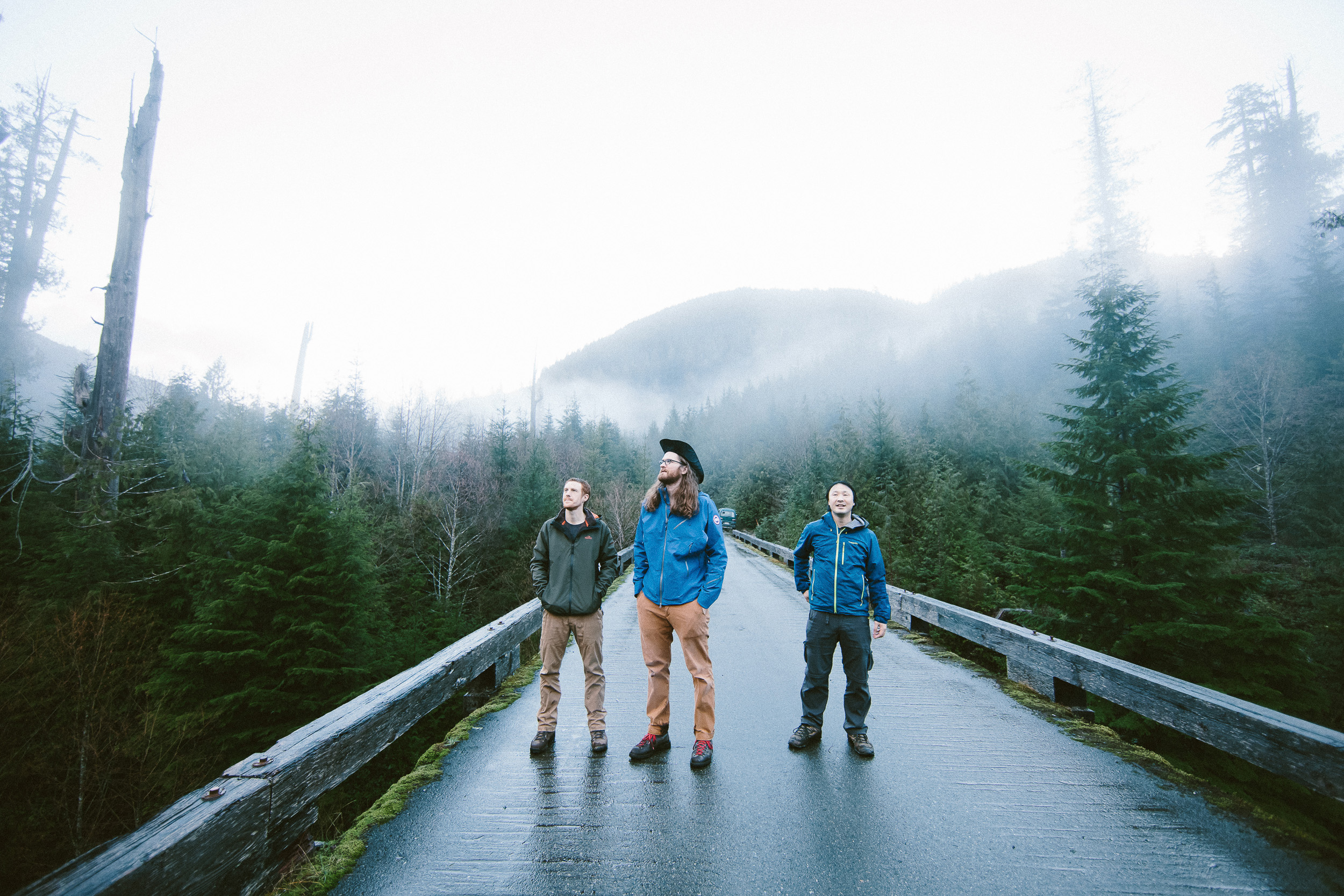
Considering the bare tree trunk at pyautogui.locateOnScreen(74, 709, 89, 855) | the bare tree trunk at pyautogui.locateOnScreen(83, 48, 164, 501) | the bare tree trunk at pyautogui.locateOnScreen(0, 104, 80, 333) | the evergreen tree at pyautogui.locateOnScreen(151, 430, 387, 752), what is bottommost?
the bare tree trunk at pyautogui.locateOnScreen(74, 709, 89, 855)

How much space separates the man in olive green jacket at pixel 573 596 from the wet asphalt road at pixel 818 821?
1.04 feet

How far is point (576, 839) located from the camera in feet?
8.59

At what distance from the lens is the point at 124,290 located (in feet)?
25.3

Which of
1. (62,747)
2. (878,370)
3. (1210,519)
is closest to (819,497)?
(1210,519)

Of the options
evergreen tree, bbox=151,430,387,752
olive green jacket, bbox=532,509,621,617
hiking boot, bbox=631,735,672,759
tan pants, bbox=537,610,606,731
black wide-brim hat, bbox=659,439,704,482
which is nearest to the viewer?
hiking boot, bbox=631,735,672,759

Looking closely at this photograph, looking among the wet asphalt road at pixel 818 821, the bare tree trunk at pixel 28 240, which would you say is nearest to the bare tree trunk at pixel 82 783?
the wet asphalt road at pixel 818 821

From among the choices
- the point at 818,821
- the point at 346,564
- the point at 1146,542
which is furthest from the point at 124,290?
the point at 1146,542

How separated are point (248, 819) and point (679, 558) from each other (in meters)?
2.46

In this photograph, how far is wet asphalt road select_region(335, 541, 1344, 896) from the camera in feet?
7.55

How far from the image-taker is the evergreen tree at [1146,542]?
717 cm

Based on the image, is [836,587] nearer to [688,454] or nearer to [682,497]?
[682,497]

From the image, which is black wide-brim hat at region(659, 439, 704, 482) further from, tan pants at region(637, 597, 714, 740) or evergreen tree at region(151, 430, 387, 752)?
evergreen tree at region(151, 430, 387, 752)

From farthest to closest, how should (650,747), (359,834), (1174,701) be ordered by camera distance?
(650,747) < (1174,701) < (359,834)

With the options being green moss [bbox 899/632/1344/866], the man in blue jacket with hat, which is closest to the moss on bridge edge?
the man in blue jacket with hat
